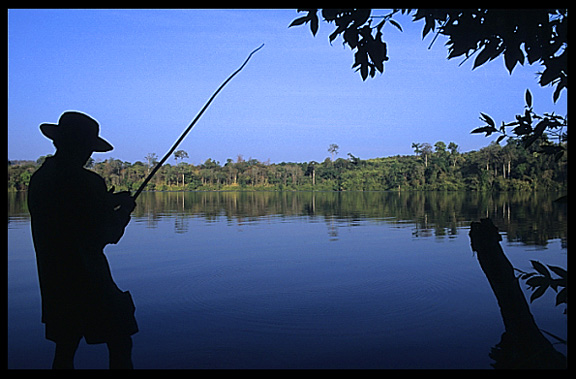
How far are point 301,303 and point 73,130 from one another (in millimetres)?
3843

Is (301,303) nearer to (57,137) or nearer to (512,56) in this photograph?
(57,137)

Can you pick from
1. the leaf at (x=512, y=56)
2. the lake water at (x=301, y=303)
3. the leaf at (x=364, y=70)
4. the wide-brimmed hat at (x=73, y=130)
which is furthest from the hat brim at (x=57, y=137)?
the leaf at (x=512, y=56)

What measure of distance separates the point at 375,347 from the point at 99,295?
8.21ft

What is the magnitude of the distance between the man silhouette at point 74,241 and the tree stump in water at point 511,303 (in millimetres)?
2335

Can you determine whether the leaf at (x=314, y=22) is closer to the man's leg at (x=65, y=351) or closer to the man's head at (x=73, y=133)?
the man's head at (x=73, y=133)

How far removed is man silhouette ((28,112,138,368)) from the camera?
2.45 meters

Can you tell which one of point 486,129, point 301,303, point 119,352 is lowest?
point 301,303

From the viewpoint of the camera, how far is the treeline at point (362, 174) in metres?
56.4

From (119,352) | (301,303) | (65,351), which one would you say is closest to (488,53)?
(119,352)

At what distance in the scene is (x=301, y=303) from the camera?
227 inches

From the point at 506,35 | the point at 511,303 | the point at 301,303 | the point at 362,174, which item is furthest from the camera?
the point at 362,174

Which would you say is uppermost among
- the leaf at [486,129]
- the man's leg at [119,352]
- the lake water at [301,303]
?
the leaf at [486,129]

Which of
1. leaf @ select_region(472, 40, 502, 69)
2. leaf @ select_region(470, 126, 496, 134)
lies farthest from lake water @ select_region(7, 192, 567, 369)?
leaf @ select_region(472, 40, 502, 69)

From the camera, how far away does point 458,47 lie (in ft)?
6.81
